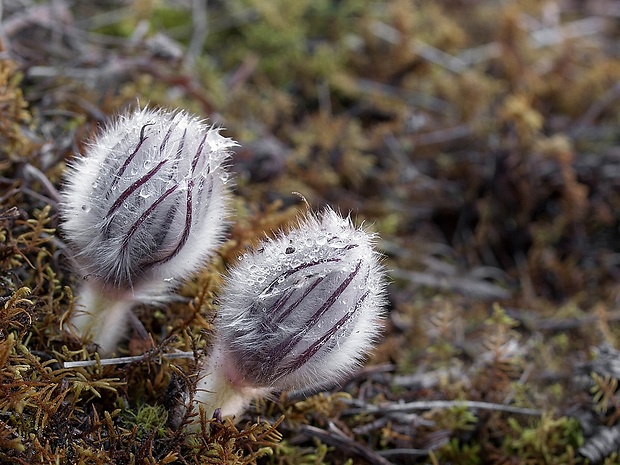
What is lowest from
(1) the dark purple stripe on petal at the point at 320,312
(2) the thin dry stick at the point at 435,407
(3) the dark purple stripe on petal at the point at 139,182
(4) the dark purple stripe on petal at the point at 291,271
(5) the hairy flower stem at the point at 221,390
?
(2) the thin dry stick at the point at 435,407

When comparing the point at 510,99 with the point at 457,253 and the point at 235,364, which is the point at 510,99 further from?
the point at 235,364

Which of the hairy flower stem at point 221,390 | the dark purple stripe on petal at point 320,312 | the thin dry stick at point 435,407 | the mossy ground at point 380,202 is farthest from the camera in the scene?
the thin dry stick at point 435,407

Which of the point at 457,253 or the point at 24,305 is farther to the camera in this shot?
the point at 457,253

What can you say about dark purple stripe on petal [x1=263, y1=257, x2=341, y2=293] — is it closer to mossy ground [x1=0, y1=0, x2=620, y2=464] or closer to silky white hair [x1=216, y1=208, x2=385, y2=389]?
silky white hair [x1=216, y1=208, x2=385, y2=389]

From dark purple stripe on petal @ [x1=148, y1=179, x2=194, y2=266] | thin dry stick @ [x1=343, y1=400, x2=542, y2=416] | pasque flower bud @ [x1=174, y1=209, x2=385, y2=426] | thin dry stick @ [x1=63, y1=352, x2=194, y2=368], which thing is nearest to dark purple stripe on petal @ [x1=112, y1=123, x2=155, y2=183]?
dark purple stripe on petal @ [x1=148, y1=179, x2=194, y2=266]

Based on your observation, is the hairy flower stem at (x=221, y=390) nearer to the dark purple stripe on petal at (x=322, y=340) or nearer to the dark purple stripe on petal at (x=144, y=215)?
the dark purple stripe on petal at (x=322, y=340)

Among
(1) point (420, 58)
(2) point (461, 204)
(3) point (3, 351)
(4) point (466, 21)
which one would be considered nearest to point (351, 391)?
(3) point (3, 351)

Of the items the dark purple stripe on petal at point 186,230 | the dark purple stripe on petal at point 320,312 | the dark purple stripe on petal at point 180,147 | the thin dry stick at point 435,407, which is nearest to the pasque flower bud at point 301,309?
the dark purple stripe on petal at point 320,312
